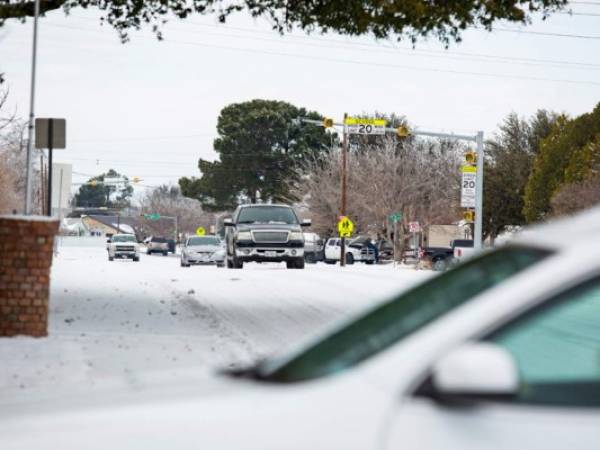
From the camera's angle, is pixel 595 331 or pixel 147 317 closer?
pixel 595 331

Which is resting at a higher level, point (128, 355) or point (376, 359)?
point (376, 359)

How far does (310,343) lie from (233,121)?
101559 mm

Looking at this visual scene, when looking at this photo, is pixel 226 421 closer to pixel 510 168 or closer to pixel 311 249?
pixel 311 249

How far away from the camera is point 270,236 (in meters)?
39.4

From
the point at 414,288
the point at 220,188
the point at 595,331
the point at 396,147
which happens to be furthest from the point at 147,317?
the point at 220,188

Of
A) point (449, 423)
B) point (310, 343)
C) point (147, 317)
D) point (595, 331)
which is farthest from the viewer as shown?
point (147, 317)

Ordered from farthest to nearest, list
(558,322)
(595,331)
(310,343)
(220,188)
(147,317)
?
(220,188) < (147,317) < (595,331) < (558,322) < (310,343)

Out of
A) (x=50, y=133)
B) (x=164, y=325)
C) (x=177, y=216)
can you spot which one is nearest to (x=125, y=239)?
(x=164, y=325)

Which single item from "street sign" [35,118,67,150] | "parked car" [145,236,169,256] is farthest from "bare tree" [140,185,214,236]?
"street sign" [35,118,67,150]

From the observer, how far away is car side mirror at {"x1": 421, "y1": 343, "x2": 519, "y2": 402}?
3.13 metres

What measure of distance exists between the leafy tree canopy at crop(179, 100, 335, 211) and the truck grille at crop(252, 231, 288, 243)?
5942 centimetres

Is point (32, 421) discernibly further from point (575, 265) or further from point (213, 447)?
point (575, 265)

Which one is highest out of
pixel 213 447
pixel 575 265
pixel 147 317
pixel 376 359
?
pixel 575 265

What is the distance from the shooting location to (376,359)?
334 centimetres
